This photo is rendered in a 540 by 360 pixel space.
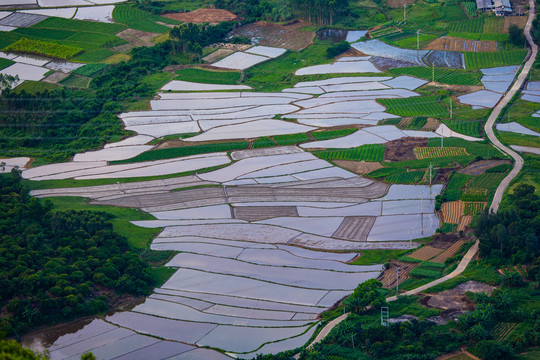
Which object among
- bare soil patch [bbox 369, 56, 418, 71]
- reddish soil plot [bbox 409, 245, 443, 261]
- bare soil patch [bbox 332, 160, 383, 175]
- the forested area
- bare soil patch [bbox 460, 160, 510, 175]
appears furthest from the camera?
bare soil patch [bbox 369, 56, 418, 71]

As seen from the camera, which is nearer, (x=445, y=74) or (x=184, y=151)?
(x=184, y=151)

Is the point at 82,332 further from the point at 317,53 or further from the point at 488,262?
the point at 317,53

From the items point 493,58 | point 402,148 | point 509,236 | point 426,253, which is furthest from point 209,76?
point 509,236

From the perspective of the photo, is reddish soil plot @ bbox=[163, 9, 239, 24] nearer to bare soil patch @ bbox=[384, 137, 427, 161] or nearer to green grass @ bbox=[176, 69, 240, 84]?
green grass @ bbox=[176, 69, 240, 84]

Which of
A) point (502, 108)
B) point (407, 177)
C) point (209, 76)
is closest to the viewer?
point (407, 177)

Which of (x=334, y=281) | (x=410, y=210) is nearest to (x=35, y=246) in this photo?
→ (x=334, y=281)

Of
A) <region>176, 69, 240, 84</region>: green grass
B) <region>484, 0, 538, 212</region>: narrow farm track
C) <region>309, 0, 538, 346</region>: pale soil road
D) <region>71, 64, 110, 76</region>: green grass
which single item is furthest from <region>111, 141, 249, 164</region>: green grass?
<region>309, 0, 538, 346</region>: pale soil road

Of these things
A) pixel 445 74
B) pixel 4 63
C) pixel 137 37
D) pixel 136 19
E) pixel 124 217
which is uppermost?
pixel 136 19

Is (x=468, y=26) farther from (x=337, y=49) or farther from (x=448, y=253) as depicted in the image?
(x=448, y=253)
